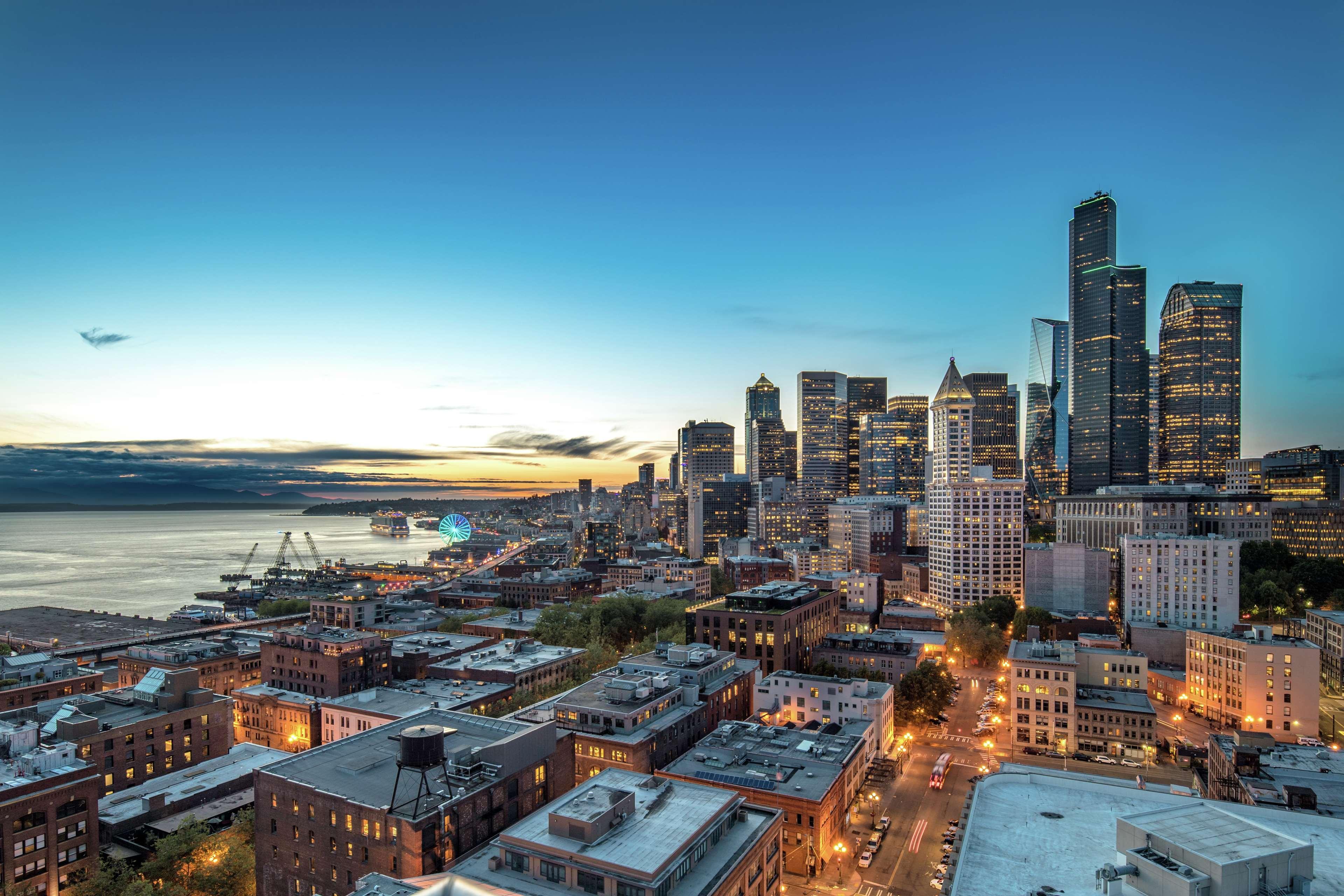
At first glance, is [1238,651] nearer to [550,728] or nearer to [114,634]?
[550,728]

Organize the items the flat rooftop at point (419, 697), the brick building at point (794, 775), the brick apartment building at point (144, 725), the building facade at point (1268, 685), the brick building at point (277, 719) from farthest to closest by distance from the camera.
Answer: the brick building at point (277, 719), the building facade at point (1268, 685), the flat rooftop at point (419, 697), the brick apartment building at point (144, 725), the brick building at point (794, 775)

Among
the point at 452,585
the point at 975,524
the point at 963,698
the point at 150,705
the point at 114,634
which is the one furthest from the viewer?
the point at 452,585

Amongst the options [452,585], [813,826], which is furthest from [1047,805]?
[452,585]

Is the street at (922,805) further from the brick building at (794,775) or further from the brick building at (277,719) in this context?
the brick building at (277,719)

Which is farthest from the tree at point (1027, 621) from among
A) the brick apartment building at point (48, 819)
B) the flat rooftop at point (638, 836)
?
the brick apartment building at point (48, 819)

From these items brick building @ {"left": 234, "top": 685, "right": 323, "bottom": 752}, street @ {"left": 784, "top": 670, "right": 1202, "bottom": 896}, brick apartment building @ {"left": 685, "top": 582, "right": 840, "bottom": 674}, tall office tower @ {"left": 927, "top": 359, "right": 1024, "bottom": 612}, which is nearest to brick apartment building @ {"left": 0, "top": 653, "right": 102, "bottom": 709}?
brick building @ {"left": 234, "top": 685, "right": 323, "bottom": 752}
